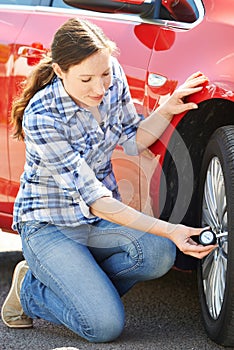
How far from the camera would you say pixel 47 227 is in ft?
13.0

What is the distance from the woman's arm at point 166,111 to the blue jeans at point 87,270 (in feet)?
1.27

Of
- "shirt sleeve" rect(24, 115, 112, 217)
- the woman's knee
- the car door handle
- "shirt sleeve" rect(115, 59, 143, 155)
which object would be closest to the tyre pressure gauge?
the woman's knee

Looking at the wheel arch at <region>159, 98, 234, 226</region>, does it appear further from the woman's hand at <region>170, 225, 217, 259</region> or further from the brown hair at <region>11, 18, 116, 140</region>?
the brown hair at <region>11, 18, 116, 140</region>

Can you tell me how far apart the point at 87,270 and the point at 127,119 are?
0.65 meters

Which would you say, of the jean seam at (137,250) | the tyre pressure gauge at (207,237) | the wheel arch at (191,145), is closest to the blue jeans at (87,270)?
the jean seam at (137,250)

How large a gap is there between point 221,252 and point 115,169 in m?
0.65

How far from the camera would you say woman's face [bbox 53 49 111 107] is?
3.74m

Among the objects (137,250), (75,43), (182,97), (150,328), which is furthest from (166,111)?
(150,328)

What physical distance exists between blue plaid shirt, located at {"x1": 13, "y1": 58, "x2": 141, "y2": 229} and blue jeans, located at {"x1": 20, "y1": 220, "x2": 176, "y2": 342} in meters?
0.08

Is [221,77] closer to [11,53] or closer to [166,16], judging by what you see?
[166,16]

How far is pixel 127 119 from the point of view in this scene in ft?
13.3

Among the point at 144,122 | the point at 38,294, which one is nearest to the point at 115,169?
the point at 144,122

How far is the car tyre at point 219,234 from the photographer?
11.7 feet

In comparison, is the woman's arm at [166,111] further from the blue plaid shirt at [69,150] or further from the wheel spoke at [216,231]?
the wheel spoke at [216,231]
